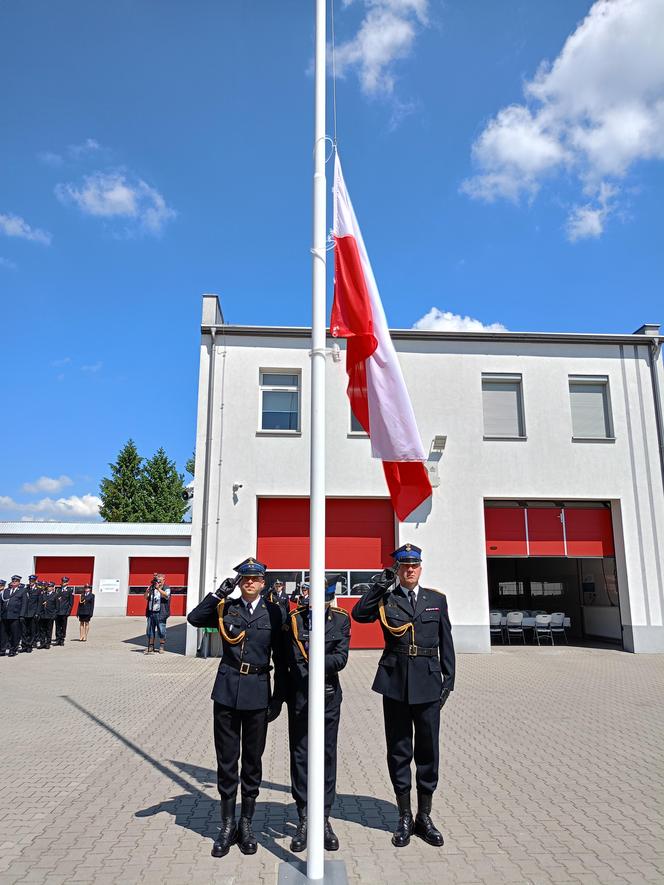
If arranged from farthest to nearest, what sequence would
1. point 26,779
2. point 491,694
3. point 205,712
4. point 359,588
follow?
point 359,588
point 491,694
point 205,712
point 26,779

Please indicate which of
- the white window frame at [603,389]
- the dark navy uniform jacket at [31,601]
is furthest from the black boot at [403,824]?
the dark navy uniform jacket at [31,601]

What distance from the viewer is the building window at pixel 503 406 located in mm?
16484

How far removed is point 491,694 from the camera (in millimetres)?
10531

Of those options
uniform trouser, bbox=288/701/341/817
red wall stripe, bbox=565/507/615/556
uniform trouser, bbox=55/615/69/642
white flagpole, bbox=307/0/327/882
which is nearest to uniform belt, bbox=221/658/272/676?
uniform trouser, bbox=288/701/341/817

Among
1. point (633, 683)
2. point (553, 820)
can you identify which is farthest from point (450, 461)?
point (553, 820)

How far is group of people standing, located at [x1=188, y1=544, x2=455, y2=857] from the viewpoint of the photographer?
4.58 m

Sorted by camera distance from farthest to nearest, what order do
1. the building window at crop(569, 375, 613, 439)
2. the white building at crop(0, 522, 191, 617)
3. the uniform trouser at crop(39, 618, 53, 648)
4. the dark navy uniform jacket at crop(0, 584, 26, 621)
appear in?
the white building at crop(0, 522, 191, 617), the uniform trouser at crop(39, 618, 53, 648), the building window at crop(569, 375, 613, 439), the dark navy uniform jacket at crop(0, 584, 26, 621)

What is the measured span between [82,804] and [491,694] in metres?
7.10

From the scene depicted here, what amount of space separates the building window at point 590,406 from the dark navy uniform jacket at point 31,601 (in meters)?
14.6

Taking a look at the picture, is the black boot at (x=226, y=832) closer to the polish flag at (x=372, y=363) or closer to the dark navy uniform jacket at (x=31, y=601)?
Answer: the polish flag at (x=372, y=363)

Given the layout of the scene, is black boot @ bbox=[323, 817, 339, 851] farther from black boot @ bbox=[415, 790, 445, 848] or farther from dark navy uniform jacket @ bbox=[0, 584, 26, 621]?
dark navy uniform jacket @ bbox=[0, 584, 26, 621]

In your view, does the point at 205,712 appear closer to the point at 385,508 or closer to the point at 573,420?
the point at 385,508

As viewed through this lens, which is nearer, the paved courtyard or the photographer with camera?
the paved courtyard

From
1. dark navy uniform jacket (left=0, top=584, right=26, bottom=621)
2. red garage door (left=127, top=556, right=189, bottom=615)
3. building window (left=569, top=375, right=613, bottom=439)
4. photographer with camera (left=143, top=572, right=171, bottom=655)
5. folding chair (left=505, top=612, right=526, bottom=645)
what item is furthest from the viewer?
red garage door (left=127, top=556, right=189, bottom=615)
